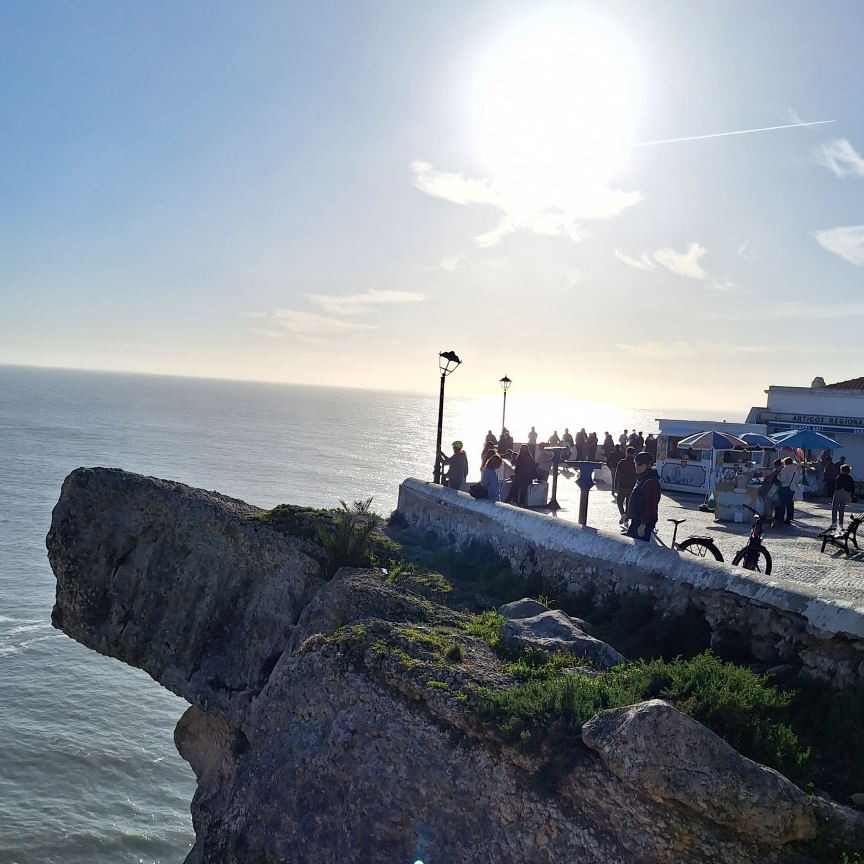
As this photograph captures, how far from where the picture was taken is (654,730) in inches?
169

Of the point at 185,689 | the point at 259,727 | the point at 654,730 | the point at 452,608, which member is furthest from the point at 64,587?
the point at 654,730

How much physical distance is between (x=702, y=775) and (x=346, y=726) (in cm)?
289

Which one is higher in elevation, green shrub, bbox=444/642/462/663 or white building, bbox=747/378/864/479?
white building, bbox=747/378/864/479

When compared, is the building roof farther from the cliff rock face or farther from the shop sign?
the cliff rock face

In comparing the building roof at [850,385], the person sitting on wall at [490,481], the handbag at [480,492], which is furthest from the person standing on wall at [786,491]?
the building roof at [850,385]

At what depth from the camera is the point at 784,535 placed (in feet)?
44.2

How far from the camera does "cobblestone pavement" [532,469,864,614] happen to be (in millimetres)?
9323

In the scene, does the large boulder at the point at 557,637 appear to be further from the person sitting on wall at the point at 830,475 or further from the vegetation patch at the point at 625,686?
the person sitting on wall at the point at 830,475

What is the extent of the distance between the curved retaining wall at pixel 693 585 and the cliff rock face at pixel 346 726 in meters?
1.25

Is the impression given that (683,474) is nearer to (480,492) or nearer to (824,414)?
(824,414)

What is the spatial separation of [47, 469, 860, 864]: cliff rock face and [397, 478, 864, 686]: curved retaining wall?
4.09ft

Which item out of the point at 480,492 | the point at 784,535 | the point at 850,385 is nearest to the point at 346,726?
the point at 480,492

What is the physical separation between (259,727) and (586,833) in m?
3.52

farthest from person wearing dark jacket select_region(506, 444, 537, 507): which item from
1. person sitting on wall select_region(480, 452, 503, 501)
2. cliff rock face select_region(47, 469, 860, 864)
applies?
cliff rock face select_region(47, 469, 860, 864)
